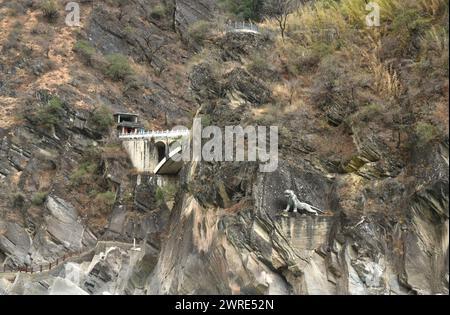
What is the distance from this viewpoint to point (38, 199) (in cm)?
4841

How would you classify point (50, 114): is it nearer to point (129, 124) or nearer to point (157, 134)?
point (129, 124)

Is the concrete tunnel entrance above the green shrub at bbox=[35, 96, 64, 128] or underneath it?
underneath

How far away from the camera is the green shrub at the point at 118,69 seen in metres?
58.2

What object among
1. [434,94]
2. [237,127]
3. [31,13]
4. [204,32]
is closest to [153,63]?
[204,32]

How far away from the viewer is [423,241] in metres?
23.9

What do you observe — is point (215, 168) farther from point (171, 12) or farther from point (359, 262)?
point (171, 12)

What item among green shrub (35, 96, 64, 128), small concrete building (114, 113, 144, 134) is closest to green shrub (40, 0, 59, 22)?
green shrub (35, 96, 64, 128)

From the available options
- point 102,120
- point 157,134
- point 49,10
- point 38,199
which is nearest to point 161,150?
point 157,134

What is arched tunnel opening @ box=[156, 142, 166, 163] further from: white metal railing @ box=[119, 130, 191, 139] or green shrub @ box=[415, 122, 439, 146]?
green shrub @ box=[415, 122, 439, 146]

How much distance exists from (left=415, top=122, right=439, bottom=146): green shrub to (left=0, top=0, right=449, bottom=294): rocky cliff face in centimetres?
51

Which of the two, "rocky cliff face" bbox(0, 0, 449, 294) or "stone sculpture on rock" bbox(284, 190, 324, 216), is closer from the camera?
"rocky cliff face" bbox(0, 0, 449, 294)

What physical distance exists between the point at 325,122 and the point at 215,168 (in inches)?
196

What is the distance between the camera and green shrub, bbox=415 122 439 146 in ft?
79.6

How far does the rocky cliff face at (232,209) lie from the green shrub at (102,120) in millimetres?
321
